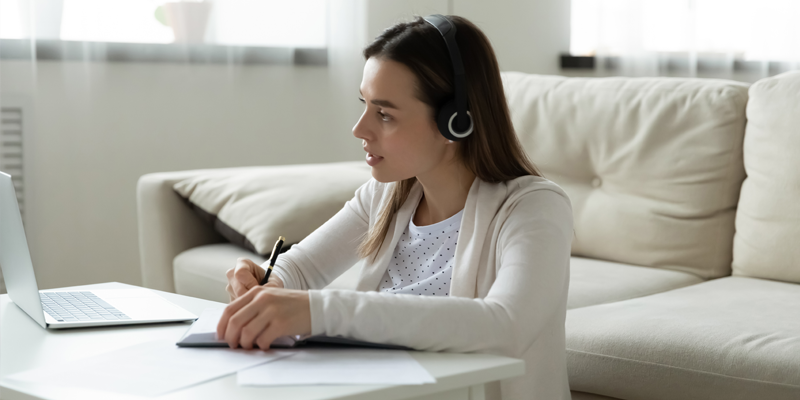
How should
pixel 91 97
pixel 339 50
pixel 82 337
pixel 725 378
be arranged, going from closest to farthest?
pixel 82 337
pixel 725 378
pixel 91 97
pixel 339 50

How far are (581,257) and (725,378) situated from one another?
0.88 m

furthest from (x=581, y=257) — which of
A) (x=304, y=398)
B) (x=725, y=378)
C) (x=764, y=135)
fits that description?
(x=304, y=398)

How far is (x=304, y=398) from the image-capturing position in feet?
2.16

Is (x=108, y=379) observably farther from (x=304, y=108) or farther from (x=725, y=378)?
(x=304, y=108)

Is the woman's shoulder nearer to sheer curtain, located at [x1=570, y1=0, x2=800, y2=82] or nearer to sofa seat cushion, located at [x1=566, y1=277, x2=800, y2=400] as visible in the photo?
sofa seat cushion, located at [x1=566, y1=277, x2=800, y2=400]

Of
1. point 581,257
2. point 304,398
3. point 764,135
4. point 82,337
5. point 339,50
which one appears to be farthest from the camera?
point 339,50

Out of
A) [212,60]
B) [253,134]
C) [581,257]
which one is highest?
[212,60]

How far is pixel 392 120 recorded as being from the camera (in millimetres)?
1110

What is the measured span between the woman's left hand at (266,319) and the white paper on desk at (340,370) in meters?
0.03

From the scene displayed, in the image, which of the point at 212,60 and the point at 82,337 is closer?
the point at 82,337

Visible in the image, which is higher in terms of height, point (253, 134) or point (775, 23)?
point (775, 23)

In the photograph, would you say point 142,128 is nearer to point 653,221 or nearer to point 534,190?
point 653,221

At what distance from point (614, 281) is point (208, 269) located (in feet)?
3.13

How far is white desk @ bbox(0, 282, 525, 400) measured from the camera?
2.24 ft
